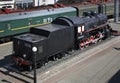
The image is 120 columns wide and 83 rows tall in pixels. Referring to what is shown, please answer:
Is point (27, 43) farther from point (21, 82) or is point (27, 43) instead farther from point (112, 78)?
point (112, 78)

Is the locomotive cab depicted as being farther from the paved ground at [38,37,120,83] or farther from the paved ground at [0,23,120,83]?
the paved ground at [38,37,120,83]

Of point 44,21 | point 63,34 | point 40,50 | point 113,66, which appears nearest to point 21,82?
point 40,50

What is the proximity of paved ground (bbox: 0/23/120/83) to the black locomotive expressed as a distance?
2.99 ft

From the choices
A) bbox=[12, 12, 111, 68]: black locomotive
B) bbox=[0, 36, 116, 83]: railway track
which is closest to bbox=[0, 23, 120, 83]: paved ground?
bbox=[0, 36, 116, 83]: railway track

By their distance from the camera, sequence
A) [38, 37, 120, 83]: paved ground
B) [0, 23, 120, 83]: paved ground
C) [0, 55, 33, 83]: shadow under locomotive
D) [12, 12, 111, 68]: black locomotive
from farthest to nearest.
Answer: [12, 12, 111, 68]: black locomotive
[0, 55, 33, 83]: shadow under locomotive
[38, 37, 120, 83]: paved ground
[0, 23, 120, 83]: paved ground

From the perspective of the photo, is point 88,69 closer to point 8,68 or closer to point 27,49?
point 27,49

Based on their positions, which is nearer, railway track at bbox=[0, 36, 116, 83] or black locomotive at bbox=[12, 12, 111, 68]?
railway track at bbox=[0, 36, 116, 83]

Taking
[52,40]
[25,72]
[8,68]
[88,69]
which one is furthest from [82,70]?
[8,68]

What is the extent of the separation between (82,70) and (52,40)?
276cm

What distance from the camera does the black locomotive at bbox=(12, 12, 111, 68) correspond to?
1533 cm

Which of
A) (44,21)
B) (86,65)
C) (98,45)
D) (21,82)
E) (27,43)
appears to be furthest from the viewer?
(44,21)

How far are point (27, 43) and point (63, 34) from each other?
327cm

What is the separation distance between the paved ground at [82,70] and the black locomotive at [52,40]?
91 cm

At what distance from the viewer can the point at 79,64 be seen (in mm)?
17219
